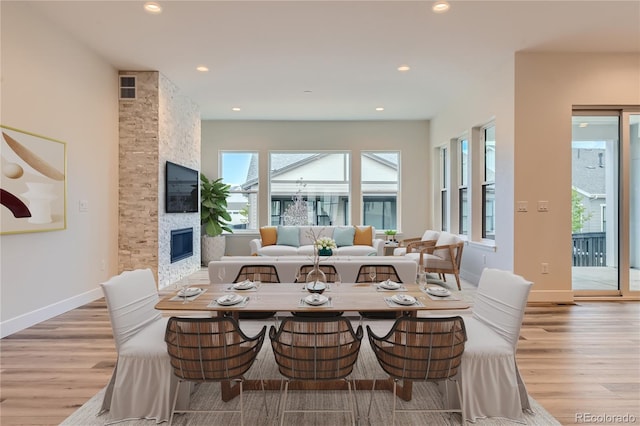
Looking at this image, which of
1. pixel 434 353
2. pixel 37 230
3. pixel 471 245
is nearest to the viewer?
pixel 434 353

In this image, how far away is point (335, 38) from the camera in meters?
4.39

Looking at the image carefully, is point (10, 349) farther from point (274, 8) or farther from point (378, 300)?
point (274, 8)

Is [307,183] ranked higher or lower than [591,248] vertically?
higher

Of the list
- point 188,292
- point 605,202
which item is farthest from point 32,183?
point 605,202

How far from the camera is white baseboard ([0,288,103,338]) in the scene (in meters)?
3.58

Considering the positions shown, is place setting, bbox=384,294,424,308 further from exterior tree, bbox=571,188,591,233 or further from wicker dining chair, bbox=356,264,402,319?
exterior tree, bbox=571,188,591,233

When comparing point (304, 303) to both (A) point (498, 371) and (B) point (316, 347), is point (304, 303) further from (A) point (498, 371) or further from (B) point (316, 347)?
(A) point (498, 371)

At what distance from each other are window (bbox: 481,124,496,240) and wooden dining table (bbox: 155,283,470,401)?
361 centimetres

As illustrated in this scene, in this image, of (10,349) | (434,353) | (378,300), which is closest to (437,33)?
(378,300)

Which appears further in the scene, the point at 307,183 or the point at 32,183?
the point at 307,183

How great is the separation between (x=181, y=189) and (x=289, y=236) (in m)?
2.29

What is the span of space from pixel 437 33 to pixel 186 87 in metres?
4.17

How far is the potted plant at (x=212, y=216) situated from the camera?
805 cm

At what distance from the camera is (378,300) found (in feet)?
8.05
